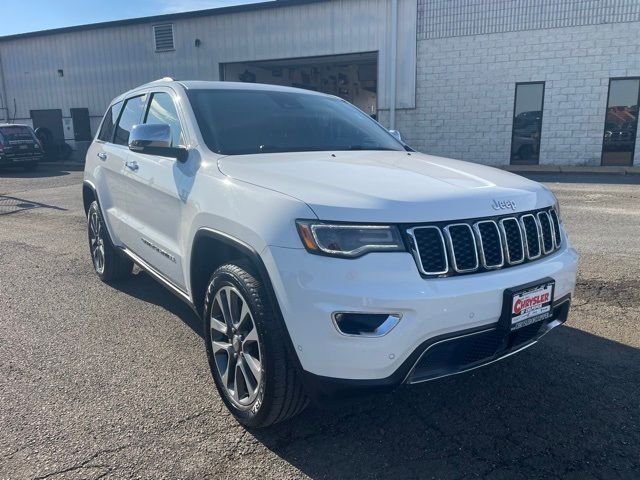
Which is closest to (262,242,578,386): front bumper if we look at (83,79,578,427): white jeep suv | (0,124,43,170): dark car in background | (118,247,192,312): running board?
(83,79,578,427): white jeep suv

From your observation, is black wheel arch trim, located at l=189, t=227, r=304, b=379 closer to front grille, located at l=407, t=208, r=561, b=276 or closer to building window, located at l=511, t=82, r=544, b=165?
front grille, located at l=407, t=208, r=561, b=276

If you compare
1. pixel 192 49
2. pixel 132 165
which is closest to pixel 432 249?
pixel 132 165

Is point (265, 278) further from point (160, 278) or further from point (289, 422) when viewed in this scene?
point (160, 278)

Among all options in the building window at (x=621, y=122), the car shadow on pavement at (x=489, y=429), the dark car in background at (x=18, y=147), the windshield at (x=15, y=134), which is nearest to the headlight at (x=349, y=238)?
the car shadow on pavement at (x=489, y=429)

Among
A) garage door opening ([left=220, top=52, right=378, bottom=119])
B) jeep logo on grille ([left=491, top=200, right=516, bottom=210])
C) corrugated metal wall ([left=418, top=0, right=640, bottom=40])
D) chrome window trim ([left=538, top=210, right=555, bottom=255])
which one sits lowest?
chrome window trim ([left=538, top=210, right=555, bottom=255])

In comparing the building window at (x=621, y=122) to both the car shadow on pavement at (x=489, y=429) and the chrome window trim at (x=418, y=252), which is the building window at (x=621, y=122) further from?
the chrome window trim at (x=418, y=252)

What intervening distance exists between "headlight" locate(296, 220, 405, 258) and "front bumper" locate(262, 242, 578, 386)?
0.04 m

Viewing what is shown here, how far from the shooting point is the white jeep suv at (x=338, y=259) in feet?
7.21

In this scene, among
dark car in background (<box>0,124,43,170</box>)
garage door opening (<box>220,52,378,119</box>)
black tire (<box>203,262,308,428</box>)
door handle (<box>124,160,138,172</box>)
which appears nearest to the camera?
black tire (<box>203,262,308,428</box>)

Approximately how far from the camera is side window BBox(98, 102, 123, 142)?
200 inches

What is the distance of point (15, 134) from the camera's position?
62.6 ft

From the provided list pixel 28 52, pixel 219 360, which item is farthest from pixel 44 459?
pixel 28 52

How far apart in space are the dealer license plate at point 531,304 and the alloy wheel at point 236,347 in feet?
4.00

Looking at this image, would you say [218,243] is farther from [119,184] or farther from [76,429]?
[119,184]
